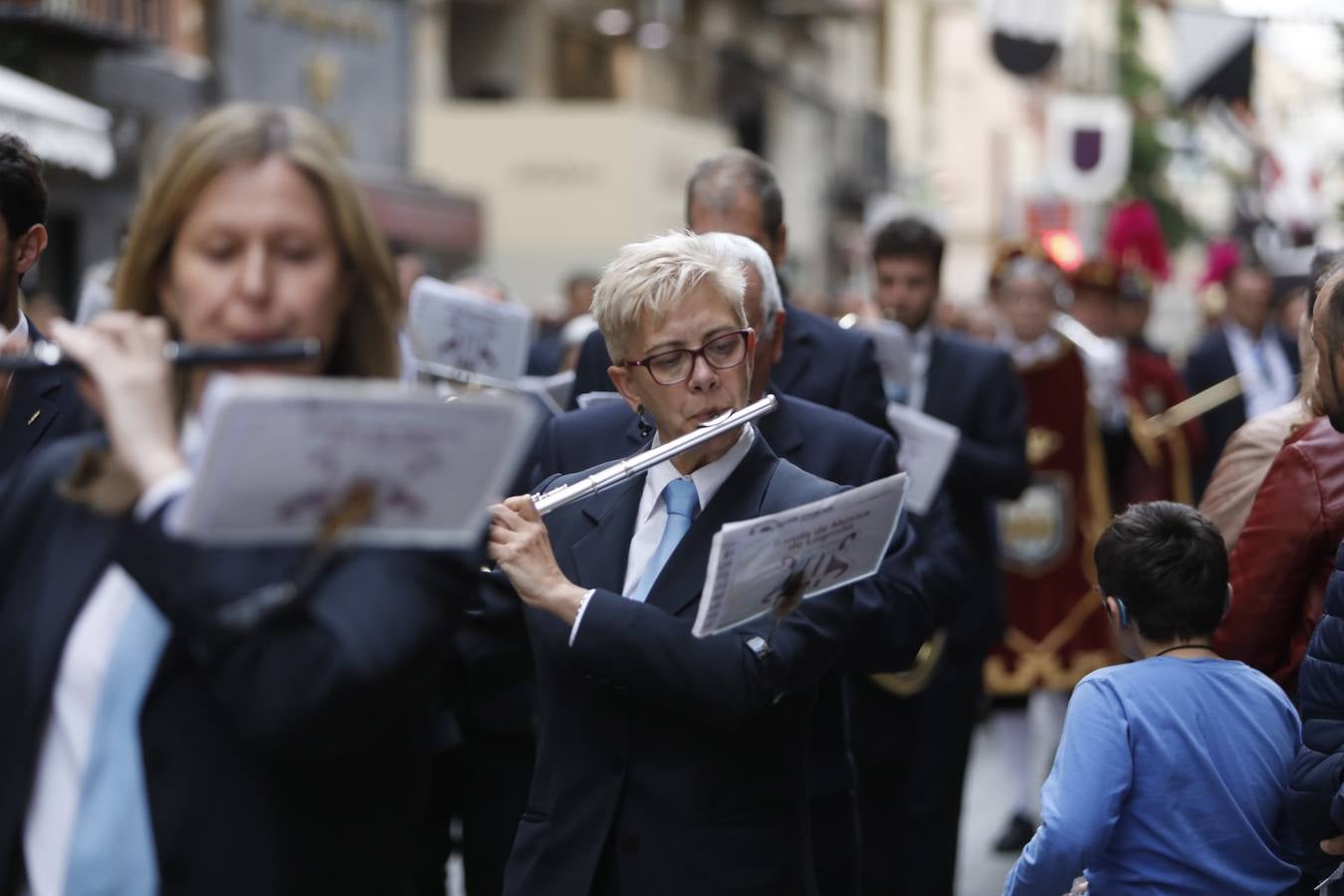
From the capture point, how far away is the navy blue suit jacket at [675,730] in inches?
148

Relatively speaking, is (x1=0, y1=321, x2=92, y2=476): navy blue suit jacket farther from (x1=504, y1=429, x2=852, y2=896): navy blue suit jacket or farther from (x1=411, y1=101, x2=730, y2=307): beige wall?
(x1=411, y1=101, x2=730, y2=307): beige wall

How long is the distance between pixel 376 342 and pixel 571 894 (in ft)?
5.08

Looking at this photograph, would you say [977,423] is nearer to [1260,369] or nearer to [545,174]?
[1260,369]

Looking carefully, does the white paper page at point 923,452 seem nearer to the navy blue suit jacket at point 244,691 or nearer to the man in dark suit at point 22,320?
the man in dark suit at point 22,320

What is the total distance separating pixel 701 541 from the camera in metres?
3.94

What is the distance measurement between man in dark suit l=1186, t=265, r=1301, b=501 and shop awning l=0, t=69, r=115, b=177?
5908 mm

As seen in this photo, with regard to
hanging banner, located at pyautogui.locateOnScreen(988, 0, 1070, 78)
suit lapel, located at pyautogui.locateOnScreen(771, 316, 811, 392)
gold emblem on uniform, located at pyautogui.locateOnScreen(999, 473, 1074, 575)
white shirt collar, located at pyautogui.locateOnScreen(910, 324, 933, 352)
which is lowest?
gold emblem on uniform, located at pyautogui.locateOnScreen(999, 473, 1074, 575)

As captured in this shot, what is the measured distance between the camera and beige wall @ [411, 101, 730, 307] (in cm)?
2736

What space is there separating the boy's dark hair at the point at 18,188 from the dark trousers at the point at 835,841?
6.21 feet

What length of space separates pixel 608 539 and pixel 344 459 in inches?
69.4

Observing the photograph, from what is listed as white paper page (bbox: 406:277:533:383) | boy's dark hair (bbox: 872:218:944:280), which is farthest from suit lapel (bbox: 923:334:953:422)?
white paper page (bbox: 406:277:533:383)

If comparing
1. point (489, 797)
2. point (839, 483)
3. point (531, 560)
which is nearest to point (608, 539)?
point (531, 560)

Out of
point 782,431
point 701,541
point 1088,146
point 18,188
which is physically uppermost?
point 1088,146

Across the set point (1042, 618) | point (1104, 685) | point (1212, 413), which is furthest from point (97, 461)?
point (1212, 413)
